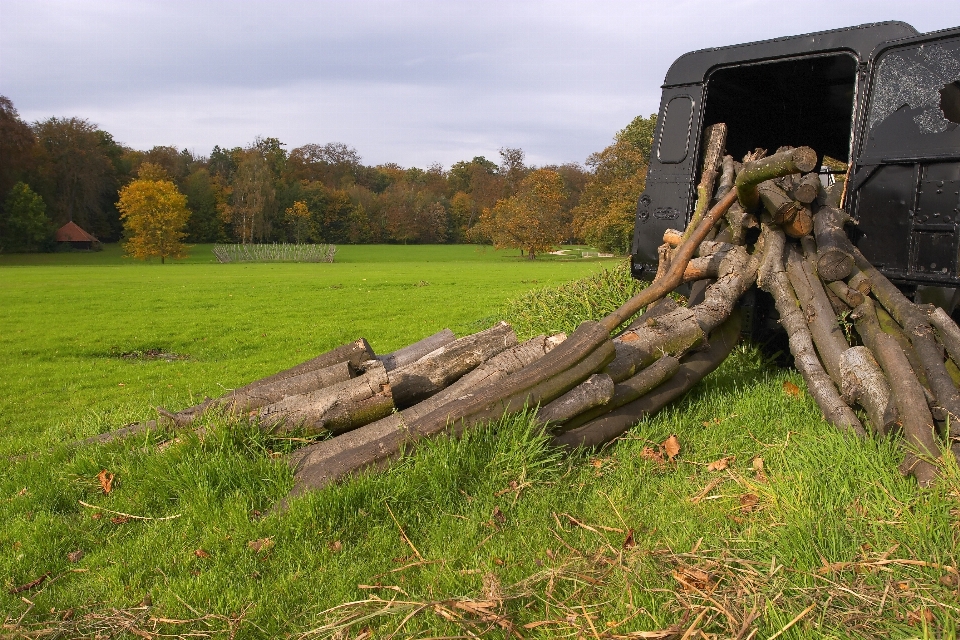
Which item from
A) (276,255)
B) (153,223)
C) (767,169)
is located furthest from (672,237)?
(153,223)

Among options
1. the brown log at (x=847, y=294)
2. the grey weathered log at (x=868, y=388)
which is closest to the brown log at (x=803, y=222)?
the brown log at (x=847, y=294)

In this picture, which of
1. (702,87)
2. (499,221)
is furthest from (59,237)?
(702,87)

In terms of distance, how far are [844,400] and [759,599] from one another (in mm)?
2354

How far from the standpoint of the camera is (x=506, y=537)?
3949 mm

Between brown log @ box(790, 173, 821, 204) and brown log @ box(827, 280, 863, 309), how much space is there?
0.85 meters

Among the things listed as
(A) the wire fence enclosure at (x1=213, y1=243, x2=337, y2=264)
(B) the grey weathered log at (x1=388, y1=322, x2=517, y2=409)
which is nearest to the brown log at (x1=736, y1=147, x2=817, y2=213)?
(B) the grey weathered log at (x1=388, y1=322, x2=517, y2=409)

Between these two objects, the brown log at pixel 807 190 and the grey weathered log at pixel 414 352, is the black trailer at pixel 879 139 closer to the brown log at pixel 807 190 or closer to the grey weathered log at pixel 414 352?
the brown log at pixel 807 190

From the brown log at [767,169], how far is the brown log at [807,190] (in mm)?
307

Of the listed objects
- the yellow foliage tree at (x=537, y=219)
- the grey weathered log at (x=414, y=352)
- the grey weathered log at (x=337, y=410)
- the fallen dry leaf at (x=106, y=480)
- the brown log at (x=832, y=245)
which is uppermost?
the yellow foliage tree at (x=537, y=219)

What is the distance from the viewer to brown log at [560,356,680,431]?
16.4 ft

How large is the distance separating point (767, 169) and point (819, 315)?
1292 millimetres

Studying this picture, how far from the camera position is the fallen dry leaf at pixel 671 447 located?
16.5ft

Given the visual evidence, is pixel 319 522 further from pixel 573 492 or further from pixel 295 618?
pixel 573 492

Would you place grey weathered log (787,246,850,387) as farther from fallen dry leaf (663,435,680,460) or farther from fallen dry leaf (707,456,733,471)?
fallen dry leaf (663,435,680,460)
